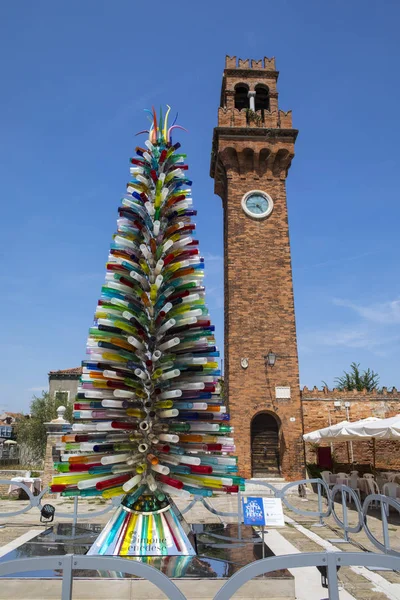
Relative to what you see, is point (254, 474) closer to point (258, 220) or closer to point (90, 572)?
point (258, 220)

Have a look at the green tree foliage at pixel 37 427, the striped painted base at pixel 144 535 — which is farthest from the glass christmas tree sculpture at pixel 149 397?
the green tree foliage at pixel 37 427

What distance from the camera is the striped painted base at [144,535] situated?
5.22 meters

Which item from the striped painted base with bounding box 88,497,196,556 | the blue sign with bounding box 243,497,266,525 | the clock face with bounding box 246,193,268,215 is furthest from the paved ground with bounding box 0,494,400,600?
the clock face with bounding box 246,193,268,215

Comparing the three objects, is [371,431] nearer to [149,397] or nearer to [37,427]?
[149,397]

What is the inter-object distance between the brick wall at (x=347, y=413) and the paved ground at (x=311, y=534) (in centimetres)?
499

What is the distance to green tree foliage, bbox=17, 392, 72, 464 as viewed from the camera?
96.9 feet

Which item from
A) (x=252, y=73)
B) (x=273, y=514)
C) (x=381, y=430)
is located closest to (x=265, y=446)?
(x=381, y=430)

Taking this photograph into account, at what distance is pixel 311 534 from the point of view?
9.12 metres

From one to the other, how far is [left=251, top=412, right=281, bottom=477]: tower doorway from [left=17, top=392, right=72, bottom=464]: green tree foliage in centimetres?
1541

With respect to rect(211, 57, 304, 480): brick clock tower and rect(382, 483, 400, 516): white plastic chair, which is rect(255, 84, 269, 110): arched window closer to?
rect(211, 57, 304, 480): brick clock tower

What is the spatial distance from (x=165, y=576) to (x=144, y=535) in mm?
3240

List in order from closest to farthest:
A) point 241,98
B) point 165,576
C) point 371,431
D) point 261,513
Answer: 1. point 165,576
2. point 261,513
3. point 371,431
4. point 241,98

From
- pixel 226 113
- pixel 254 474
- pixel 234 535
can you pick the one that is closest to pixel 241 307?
pixel 254 474

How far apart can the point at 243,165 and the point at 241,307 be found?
21.6ft
